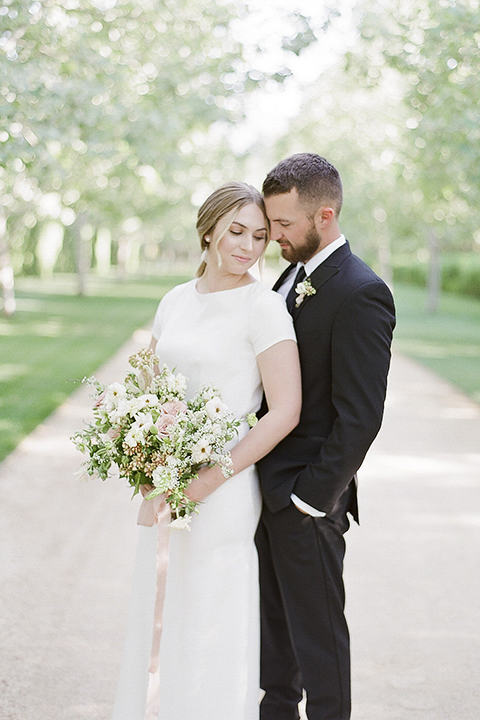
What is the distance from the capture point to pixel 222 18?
1224 cm

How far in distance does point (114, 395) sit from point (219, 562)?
794 millimetres

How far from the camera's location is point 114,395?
9.11 feet

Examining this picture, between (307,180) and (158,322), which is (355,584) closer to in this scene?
(158,322)

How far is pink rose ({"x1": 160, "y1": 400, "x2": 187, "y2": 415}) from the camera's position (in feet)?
8.93

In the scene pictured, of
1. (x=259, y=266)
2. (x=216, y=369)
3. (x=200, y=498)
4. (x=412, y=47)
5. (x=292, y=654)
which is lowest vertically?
(x=292, y=654)

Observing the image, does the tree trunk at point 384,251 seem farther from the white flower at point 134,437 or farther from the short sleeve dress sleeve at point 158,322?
the white flower at point 134,437

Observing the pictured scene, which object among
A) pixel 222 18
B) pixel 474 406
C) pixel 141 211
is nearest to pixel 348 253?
pixel 474 406

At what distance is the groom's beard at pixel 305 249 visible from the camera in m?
2.96

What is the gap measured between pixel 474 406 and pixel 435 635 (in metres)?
7.84

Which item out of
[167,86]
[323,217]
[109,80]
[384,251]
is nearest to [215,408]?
[323,217]

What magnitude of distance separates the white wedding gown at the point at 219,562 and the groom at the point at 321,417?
13 centimetres

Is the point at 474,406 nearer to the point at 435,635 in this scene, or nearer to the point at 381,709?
the point at 435,635

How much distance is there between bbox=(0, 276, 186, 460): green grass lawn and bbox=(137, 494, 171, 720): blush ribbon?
22.8 inches

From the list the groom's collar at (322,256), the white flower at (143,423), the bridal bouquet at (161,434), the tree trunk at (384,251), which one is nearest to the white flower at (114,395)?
the bridal bouquet at (161,434)
